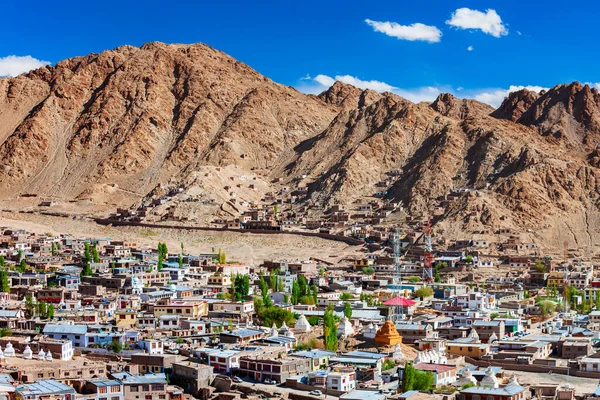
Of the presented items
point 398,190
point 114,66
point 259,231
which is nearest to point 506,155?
point 398,190

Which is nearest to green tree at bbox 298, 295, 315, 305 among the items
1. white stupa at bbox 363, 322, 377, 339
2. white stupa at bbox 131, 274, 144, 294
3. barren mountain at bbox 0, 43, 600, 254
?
white stupa at bbox 131, 274, 144, 294

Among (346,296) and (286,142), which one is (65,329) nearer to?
(346,296)

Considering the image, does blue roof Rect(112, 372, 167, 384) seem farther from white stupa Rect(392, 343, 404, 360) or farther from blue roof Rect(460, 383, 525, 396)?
blue roof Rect(460, 383, 525, 396)

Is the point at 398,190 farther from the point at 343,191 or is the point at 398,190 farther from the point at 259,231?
Result: the point at 259,231

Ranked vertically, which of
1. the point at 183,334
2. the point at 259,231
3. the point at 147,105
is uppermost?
the point at 147,105

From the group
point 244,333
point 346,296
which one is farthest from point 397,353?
point 346,296
